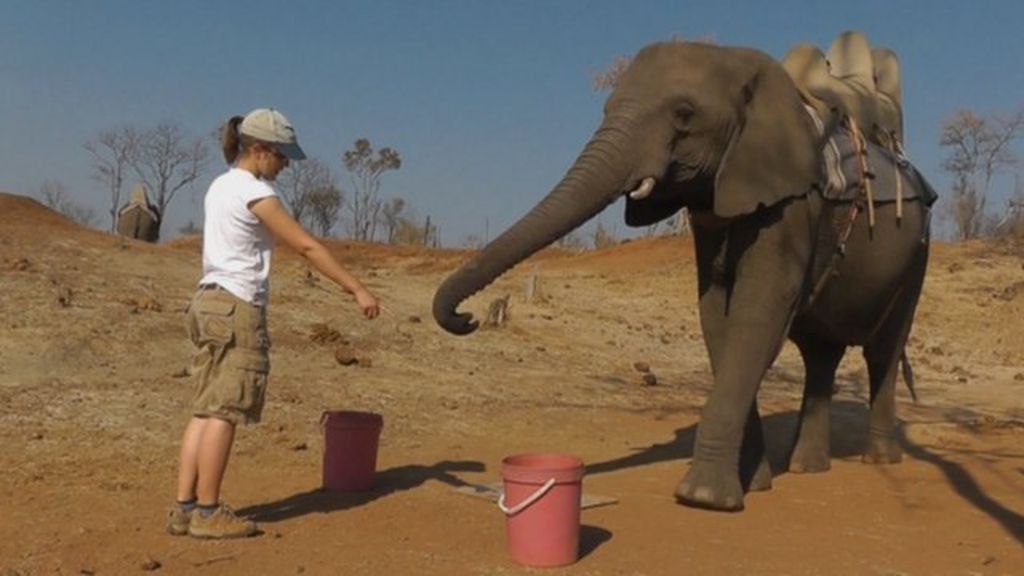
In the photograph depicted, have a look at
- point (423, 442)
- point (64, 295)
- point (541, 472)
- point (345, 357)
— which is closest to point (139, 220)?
point (64, 295)

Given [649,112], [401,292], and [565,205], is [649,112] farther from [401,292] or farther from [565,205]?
[401,292]

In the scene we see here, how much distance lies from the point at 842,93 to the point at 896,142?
2.14ft

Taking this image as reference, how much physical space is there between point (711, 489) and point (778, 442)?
315 centimetres

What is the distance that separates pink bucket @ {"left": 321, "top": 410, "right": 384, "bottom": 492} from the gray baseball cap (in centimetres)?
156

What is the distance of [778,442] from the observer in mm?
8555

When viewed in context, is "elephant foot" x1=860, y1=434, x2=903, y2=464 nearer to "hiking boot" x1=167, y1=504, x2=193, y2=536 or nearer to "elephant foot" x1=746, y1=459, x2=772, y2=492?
"elephant foot" x1=746, y1=459, x2=772, y2=492

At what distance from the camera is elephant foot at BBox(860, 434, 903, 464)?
750 centimetres

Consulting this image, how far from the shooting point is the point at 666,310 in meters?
20.4

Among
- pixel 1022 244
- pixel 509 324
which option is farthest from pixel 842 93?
pixel 1022 244

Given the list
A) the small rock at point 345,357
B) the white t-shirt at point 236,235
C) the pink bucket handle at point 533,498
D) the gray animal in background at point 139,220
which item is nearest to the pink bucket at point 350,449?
the white t-shirt at point 236,235

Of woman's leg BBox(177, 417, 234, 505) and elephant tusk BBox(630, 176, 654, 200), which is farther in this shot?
elephant tusk BBox(630, 176, 654, 200)

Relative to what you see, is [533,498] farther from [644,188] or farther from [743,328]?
[743,328]

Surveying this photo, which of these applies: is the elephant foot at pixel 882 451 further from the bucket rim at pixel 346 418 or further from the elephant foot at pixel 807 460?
the bucket rim at pixel 346 418

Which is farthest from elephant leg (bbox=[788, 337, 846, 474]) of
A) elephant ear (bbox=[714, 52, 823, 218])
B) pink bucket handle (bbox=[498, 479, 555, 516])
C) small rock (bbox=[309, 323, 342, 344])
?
small rock (bbox=[309, 323, 342, 344])
